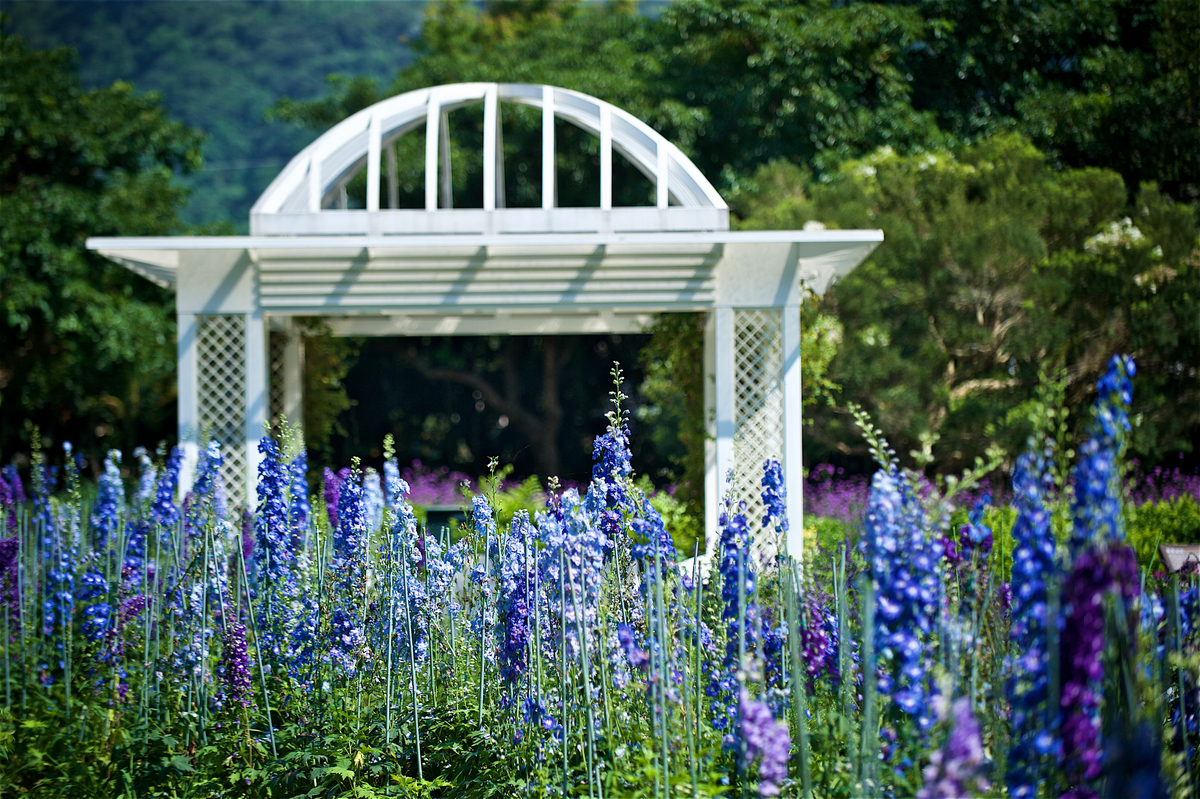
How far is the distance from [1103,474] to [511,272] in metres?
5.29

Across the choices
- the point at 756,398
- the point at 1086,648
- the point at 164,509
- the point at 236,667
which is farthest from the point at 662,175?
the point at 1086,648

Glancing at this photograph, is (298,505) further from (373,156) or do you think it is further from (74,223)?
(74,223)

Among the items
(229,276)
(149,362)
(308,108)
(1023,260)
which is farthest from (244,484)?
(308,108)

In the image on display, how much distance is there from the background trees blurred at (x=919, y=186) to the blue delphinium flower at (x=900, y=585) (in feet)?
18.9

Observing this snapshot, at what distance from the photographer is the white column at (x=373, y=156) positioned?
679 cm

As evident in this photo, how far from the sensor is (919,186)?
36.0 feet

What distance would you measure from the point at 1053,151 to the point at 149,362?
12.0m

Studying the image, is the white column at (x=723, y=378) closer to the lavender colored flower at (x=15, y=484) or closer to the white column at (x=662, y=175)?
the white column at (x=662, y=175)

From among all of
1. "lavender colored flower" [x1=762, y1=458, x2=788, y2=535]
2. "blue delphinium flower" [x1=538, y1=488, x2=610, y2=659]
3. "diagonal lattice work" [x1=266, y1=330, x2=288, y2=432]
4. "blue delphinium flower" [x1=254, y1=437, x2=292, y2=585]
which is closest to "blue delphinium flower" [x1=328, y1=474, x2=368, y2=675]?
"blue delphinium flower" [x1=254, y1=437, x2=292, y2=585]

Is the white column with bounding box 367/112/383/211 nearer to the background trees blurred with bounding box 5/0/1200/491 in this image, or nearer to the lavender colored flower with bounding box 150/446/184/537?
the background trees blurred with bounding box 5/0/1200/491

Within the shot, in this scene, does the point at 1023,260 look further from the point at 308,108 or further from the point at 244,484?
the point at 308,108

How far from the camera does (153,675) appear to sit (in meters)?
3.77

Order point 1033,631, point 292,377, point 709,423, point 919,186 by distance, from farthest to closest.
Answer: point 919,186 → point 292,377 → point 709,423 → point 1033,631

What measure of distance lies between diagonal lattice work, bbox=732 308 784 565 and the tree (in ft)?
27.1
